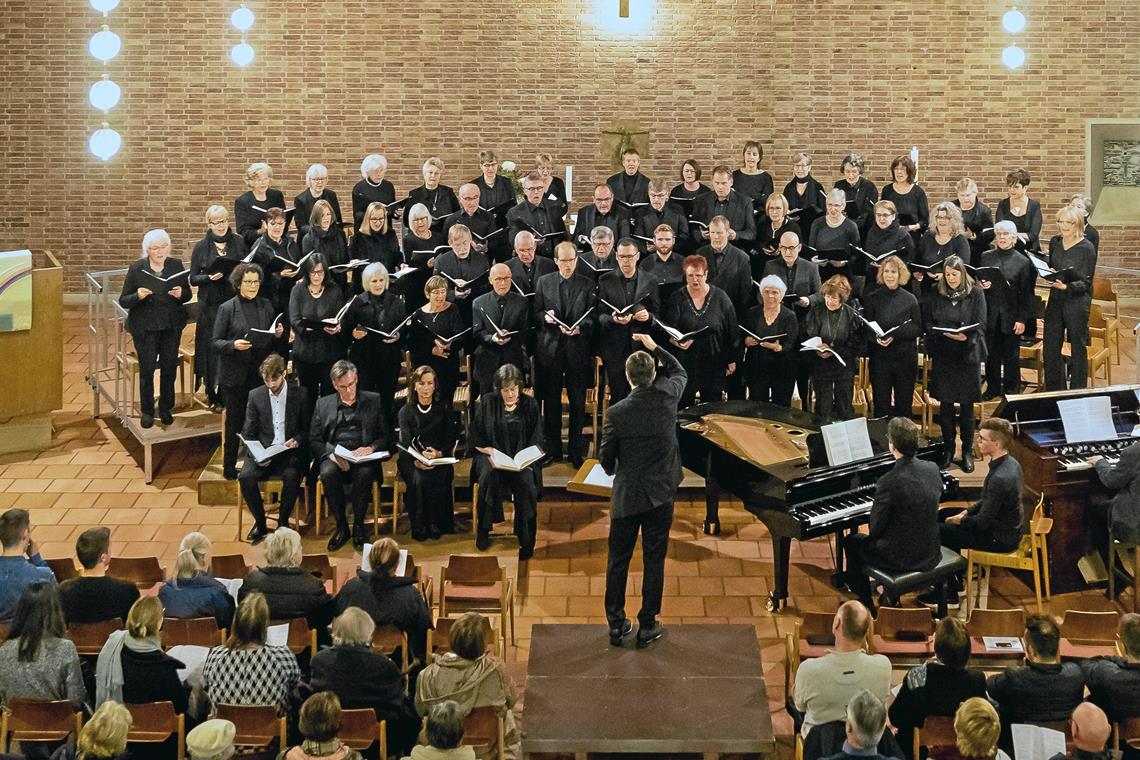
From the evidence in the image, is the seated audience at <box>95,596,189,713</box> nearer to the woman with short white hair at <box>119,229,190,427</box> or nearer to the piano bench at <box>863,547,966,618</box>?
the piano bench at <box>863,547,966,618</box>

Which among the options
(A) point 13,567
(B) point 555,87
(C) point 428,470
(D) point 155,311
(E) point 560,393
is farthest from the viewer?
(B) point 555,87

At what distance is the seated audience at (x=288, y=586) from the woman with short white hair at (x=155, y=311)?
406 cm

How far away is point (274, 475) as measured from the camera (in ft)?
30.7

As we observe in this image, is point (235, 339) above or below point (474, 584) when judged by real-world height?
above

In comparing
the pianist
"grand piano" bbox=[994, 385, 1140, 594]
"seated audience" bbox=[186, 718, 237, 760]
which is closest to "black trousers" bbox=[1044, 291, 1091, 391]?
"grand piano" bbox=[994, 385, 1140, 594]

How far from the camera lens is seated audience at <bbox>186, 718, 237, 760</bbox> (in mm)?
5199

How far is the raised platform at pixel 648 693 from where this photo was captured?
638cm

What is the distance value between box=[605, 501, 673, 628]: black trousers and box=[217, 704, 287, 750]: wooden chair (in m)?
1.97

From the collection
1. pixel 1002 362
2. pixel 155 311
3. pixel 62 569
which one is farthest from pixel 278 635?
pixel 1002 362

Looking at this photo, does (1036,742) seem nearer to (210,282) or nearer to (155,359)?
(210,282)

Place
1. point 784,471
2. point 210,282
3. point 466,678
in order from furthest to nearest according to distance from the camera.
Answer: point 210,282 < point 784,471 < point 466,678

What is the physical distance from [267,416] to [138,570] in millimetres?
1953

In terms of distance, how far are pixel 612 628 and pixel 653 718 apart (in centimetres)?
83

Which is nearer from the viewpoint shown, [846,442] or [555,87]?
[846,442]
